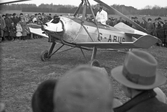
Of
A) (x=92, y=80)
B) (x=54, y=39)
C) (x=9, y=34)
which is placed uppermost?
(x=92, y=80)

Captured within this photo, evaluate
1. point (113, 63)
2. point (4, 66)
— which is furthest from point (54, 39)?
point (113, 63)

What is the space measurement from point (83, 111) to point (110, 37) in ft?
21.3

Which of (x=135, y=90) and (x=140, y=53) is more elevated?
(x=140, y=53)

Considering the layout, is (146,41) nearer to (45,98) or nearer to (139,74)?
(139,74)

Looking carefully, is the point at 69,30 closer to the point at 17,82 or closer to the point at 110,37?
the point at 110,37

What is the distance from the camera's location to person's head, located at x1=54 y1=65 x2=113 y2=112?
0.79 metres

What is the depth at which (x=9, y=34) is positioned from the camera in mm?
13367

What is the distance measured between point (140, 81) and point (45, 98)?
0.66 metres

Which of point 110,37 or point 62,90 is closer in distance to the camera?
point 62,90

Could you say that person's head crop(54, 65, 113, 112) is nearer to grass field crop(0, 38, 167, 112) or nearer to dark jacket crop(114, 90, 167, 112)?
dark jacket crop(114, 90, 167, 112)

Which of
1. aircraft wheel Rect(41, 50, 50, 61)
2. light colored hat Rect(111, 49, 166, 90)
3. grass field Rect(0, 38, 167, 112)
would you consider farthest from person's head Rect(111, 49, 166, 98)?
aircraft wheel Rect(41, 50, 50, 61)

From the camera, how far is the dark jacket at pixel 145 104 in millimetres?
1456

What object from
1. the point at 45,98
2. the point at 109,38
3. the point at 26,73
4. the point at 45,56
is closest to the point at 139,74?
the point at 45,98

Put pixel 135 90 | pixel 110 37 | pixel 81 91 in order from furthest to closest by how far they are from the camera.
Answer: pixel 110 37 < pixel 135 90 < pixel 81 91
